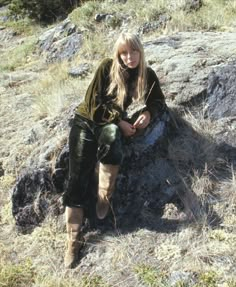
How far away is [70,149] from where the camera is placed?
473cm

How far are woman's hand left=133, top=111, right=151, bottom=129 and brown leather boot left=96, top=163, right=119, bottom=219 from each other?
45 cm

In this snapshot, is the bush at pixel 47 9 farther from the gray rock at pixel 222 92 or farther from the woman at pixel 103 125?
the woman at pixel 103 125

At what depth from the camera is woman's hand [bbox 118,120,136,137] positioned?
468 centimetres

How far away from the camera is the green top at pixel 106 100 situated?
466cm

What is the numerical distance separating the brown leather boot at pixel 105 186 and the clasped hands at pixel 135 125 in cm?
34

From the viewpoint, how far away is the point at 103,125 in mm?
4605

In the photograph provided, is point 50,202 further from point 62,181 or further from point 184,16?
point 184,16

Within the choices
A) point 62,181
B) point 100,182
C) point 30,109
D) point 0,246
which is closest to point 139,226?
point 100,182

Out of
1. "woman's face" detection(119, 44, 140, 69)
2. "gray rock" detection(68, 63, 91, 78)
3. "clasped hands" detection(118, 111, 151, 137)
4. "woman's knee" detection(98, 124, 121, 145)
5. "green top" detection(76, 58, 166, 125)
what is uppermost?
"woman's face" detection(119, 44, 140, 69)

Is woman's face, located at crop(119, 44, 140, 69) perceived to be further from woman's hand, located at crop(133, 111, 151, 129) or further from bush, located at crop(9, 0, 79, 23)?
bush, located at crop(9, 0, 79, 23)

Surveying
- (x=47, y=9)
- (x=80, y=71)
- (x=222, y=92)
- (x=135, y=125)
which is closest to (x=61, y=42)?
(x=80, y=71)

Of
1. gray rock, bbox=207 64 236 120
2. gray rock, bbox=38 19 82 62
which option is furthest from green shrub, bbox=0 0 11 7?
gray rock, bbox=207 64 236 120

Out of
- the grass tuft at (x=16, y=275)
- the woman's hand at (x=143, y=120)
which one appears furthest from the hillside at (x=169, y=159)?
the woman's hand at (x=143, y=120)

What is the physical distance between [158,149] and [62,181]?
0.98 meters
